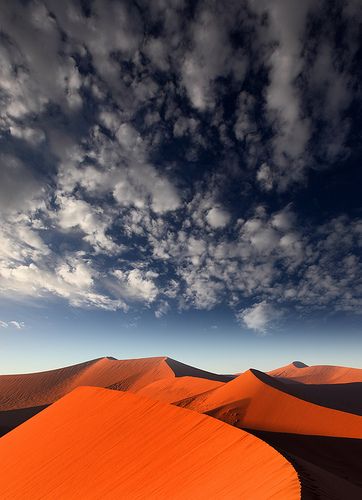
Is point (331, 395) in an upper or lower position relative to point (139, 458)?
upper

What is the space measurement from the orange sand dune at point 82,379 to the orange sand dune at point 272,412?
661 inches

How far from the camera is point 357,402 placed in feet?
94.8

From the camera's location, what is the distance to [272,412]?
18.3 m

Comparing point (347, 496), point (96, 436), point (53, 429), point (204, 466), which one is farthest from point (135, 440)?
point (347, 496)

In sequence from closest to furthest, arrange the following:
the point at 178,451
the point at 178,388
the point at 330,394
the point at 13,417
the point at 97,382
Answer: the point at 178,451
the point at 330,394
the point at 13,417
the point at 178,388
the point at 97,382

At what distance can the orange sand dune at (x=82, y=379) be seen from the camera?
45562 millimetres

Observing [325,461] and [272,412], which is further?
[272,412]

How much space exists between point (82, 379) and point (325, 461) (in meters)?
53.7

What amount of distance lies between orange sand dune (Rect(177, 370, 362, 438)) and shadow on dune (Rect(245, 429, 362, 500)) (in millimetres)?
1503

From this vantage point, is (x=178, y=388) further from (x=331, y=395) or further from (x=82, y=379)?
(x=82, y=379)

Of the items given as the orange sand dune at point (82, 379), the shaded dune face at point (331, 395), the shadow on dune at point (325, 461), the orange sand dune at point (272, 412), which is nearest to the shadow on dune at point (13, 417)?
the orange sand dune at point (82, 379)

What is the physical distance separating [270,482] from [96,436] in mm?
7039

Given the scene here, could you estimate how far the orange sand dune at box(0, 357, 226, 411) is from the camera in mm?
45562

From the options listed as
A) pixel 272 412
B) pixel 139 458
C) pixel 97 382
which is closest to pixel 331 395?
pixel 272 412
